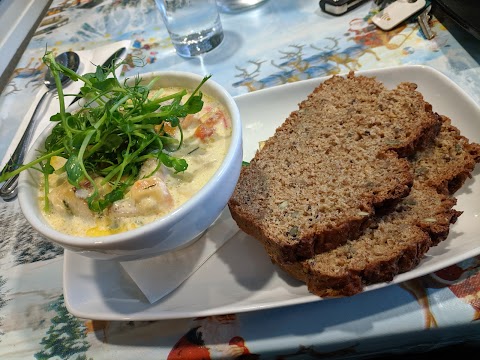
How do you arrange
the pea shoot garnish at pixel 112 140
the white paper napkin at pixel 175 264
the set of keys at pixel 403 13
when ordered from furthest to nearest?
the set of keys at pixel 403 13 < the white paper napkin at pixel 175 264 < the pea shoot garnish at pixel 112 140

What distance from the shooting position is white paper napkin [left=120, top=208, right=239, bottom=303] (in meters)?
1.34

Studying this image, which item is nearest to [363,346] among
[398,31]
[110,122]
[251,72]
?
[110,122]

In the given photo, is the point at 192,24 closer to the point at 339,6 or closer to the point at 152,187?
the point at 339,6

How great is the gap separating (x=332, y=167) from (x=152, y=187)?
27.6 inches

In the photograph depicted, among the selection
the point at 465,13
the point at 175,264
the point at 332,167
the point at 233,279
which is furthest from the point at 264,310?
the point at 465,13

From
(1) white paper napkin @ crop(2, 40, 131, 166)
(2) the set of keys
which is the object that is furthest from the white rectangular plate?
(1) white paper napkin @ crop(2, 40, 131, 166)

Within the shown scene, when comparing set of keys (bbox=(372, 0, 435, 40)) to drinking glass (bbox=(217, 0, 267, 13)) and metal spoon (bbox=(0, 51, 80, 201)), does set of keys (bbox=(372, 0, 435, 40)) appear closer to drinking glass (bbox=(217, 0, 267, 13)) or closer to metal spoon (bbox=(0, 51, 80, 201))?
drinking glass (bbox=(217, 0, 267, 13))

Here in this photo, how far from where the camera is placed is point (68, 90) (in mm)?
2344

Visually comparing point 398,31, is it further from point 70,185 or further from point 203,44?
point 70,185

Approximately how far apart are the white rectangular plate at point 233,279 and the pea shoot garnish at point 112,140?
33cm

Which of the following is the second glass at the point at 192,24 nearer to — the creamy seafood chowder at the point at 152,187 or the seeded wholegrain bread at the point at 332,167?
the seeded wholegrain bread at the point at 332,167

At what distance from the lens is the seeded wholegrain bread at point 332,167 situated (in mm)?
1346

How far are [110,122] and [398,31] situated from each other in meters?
1.73

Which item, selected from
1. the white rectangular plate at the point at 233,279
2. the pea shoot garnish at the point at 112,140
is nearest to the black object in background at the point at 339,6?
the white rectangular plate at the point at 233,279
